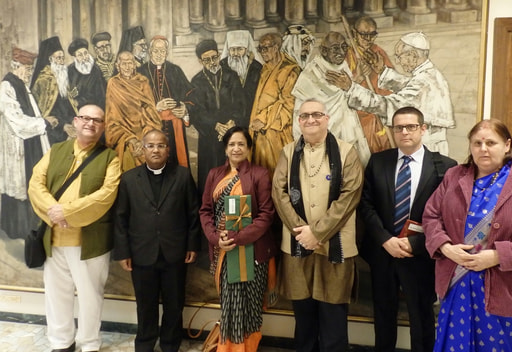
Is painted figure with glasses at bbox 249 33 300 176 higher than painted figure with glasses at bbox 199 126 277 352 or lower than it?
higher

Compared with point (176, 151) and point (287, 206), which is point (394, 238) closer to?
point (287, 206)

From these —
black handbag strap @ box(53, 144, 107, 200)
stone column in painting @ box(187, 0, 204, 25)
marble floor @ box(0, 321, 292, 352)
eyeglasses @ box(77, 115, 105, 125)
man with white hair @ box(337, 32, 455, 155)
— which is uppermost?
stone column in painting @ box(187, 0, 204, 25)

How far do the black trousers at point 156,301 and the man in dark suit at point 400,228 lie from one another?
4.45ft

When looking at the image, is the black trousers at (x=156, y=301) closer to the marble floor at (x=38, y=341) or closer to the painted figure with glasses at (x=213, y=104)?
the marble floor at (x=38, y=341)

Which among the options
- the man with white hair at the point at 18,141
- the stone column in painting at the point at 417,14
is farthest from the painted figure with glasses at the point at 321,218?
the man with white hair at the point at 18,141

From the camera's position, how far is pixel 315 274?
94.6 inches

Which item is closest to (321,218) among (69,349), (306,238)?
(306,238)

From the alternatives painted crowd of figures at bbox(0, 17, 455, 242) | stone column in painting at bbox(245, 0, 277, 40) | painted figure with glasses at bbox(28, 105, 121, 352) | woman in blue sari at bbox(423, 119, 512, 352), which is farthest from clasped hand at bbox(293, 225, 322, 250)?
stone column in painting at bbox(245, 0, 277, 40)

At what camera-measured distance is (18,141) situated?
328 cm

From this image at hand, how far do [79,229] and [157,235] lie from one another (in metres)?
0.59

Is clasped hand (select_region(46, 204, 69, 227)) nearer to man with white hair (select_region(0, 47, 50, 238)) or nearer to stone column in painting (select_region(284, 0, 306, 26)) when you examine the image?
man with white hair (select_region(0, 47, 50, 238))

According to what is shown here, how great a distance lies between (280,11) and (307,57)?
0.39 m

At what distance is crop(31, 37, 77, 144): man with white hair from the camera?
3.17m

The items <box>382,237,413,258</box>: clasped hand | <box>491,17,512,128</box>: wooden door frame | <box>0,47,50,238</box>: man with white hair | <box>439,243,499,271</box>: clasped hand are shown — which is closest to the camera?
<box>439,243,499,271</box>: clasped hand
